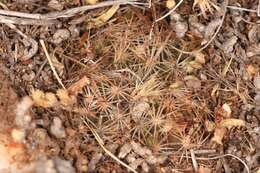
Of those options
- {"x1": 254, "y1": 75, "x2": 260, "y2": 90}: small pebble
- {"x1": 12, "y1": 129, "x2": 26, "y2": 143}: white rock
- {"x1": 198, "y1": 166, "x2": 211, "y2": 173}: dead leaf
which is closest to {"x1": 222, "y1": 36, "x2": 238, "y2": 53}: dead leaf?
{"x1": 254, "y1": 75, "x2": 260, "y2": 90}: small pebble

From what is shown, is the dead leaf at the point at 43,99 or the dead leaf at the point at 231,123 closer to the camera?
the dead leaf at the point at 43,99

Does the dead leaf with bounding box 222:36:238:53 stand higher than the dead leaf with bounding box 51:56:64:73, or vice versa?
the dead leaf with bounding box 222:36:238:53

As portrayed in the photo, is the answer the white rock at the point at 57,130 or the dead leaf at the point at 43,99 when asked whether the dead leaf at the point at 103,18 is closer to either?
the dead leaf at the point at 43,99

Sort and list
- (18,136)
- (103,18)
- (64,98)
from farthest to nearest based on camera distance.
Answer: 1. (103,18)
2. (64,98)
3. (18,136)

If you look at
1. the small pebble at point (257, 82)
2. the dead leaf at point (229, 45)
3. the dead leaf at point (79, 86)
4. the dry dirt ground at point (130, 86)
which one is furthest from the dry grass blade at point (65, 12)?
the small pebble at point (257, 82)

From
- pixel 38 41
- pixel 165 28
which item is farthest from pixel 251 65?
pixel 38 41

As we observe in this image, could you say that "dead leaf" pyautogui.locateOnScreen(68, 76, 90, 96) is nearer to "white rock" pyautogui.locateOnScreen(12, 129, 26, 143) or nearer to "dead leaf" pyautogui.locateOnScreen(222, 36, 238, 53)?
"white rock" pyautogui.locateOnScreen(12, 129, 26, 143)

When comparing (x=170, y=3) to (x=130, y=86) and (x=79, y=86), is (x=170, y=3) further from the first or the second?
(x=79, y=86)

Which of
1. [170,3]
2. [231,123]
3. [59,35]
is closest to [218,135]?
A: [231,123]
